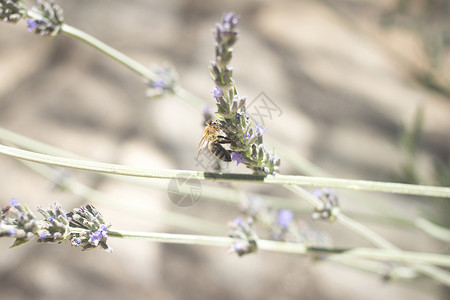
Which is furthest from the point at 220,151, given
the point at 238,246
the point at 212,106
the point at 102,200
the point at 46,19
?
the point at 212,106

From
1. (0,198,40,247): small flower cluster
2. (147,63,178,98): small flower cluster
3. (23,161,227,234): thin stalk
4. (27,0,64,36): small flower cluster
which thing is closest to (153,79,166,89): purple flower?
(147,63,178,98): small flower cluster

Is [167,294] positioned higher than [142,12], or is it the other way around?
[142,12]

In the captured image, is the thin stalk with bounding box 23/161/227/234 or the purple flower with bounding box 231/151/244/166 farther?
the thin stalk with bounding box 23/161/227/234

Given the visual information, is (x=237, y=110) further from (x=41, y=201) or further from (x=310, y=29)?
(x=310, y=29)

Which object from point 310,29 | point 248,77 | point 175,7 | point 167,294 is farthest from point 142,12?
point 167,294

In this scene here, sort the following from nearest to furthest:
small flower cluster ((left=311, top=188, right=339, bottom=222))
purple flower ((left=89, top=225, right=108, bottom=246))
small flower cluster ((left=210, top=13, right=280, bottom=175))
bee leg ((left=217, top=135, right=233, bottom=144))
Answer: small flower cluster ((left=210, top=13, right=280, bottom=175)) < purple flower ((left=89, top=225, right=108, bottom=246)) < bee leg ((left=217, top=135, right=233, bottom=144)) < small flower cluster ((left=311, top=188, right=339, bottom=222))

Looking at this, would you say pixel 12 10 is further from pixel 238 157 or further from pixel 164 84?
pixel 238 157

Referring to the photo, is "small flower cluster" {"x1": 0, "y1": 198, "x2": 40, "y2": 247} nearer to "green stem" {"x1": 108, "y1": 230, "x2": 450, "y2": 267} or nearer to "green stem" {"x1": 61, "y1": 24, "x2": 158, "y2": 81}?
"green stem" {"x1": 108, "y1": 230, "x2": 450, "y2": 267}
